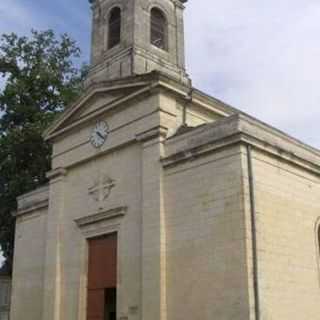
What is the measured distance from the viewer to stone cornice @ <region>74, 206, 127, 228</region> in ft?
57.8

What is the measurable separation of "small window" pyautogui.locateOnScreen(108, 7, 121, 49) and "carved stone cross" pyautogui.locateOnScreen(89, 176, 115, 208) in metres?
7.07

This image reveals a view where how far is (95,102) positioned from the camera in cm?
1998

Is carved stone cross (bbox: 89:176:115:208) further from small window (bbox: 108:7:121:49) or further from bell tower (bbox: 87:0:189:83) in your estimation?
small window (bbox: 108:7:121:49)

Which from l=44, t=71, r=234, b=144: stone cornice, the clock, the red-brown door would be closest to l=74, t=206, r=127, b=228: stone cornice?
the red-brown door

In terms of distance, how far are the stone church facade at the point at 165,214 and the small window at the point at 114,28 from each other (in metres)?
1.45

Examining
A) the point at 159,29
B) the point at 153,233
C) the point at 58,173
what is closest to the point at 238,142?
the point at 153,233

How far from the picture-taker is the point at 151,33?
23.6 metres

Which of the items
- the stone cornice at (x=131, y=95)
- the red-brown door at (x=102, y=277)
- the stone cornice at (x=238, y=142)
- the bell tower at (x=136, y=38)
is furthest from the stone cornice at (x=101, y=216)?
the bell tower at (x=136, y=38)

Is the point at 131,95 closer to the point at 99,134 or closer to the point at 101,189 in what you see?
the point at 99,134

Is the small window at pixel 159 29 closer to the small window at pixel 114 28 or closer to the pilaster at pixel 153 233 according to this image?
the small window at pixel 114 28

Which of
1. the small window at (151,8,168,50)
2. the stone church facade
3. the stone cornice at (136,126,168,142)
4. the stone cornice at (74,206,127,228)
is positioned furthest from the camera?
the small window at (151,8,168,50)

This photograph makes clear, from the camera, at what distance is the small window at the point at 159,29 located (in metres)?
23.6

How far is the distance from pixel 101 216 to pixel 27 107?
10389mm

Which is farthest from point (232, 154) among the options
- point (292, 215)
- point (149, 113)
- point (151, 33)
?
point (151, 33)
